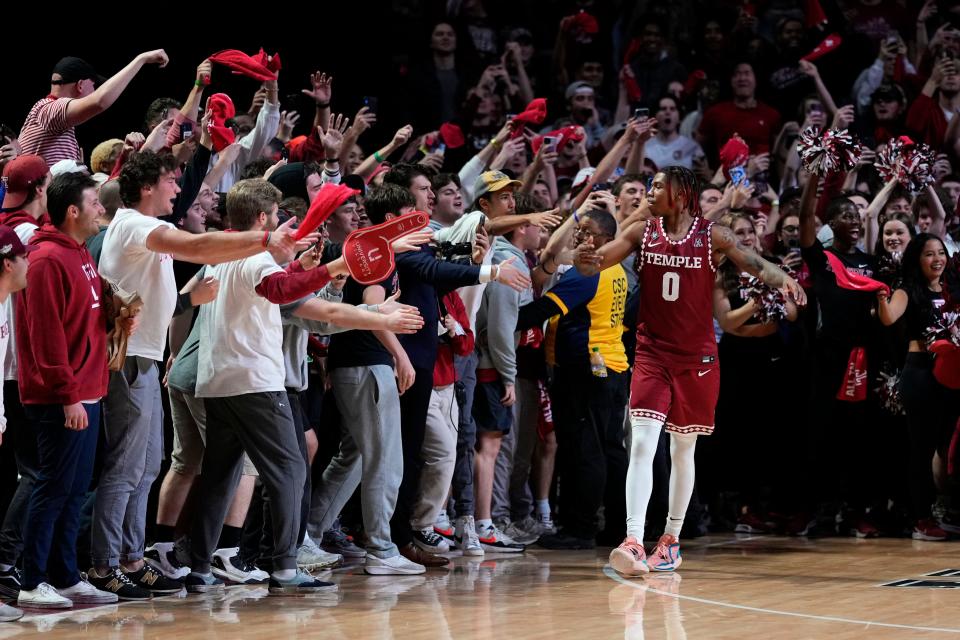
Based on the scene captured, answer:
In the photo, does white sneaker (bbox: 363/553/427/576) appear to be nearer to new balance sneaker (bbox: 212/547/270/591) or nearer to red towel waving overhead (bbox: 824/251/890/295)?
new balance sneaker (bbox: 212/547/270/591)

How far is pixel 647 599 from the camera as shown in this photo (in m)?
5.88

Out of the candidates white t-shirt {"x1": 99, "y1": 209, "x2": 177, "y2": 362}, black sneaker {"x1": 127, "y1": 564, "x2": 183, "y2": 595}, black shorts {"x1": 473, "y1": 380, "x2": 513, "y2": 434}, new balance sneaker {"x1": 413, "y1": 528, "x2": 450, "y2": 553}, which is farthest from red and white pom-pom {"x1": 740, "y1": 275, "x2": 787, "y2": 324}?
black sneaker {"x1": 127, "y1": 564, "x2": 183, "y2": 595}

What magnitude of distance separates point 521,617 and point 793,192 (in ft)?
16.8

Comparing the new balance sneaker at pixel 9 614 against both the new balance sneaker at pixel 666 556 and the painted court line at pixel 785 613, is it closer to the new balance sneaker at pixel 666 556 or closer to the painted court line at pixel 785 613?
the painted court line at pixel 785 613

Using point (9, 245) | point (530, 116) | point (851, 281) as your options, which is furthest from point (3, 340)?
point (851, 281)

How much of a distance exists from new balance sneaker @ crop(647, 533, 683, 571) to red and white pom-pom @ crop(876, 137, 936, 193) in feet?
11.6

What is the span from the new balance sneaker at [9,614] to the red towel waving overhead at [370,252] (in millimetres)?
1892

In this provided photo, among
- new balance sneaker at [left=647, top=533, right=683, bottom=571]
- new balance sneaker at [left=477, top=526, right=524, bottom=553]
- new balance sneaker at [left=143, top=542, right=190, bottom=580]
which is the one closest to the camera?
new balance sneaker at [left=143, top=542, right=190, bottom=580]

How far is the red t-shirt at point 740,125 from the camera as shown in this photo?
11.5 meters

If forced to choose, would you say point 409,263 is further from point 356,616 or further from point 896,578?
point 896,578

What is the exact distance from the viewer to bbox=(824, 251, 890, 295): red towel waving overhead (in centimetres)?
847

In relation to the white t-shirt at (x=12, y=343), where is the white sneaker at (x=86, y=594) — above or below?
below

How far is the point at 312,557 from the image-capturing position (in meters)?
6.71

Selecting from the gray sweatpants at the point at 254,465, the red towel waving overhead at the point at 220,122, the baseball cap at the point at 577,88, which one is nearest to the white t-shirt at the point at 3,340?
the gray sweatpants at the point at 254,465
